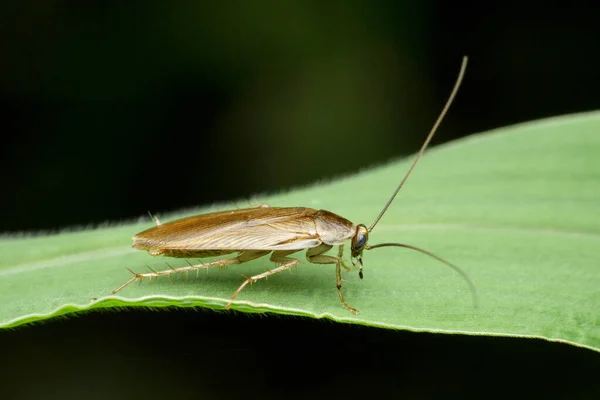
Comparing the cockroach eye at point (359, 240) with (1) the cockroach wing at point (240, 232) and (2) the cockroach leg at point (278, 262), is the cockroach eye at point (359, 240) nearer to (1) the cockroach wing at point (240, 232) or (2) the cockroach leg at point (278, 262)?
(1) the cockroach wing at point (240, 232)

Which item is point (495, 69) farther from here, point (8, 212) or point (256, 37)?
point (8, 212)

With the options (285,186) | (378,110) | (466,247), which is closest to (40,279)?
(466,247)

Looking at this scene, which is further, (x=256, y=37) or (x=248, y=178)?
(x=248, y=178)

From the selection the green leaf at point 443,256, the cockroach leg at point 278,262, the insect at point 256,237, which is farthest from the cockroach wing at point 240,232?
the green leaf at point 443,256

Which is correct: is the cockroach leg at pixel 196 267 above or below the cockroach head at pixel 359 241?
above

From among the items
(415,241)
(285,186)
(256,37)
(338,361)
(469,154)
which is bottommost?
(338,361)

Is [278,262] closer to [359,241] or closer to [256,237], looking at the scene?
[256,237]

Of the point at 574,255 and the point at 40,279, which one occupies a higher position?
the point at 40,279
